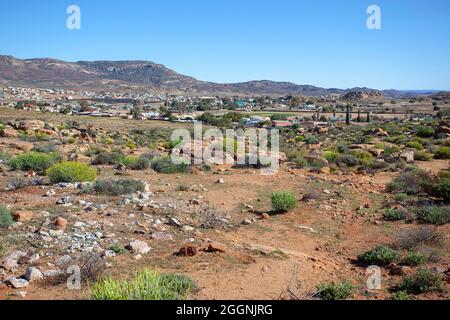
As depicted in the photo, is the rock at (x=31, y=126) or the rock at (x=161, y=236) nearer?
the rock at (x=161, y=236)

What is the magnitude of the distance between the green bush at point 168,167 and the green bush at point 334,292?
1121 centimetres

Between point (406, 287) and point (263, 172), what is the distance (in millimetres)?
11468

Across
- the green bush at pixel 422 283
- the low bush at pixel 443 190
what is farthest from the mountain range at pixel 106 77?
the green bush at pixel 422 283

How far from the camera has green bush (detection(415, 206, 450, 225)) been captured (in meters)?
9.67

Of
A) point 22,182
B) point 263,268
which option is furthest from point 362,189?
point 22,182

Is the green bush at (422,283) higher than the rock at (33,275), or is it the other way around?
the rock at (33,275)

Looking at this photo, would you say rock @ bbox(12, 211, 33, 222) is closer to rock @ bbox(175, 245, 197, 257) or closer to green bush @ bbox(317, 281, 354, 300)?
rock @ bbox(175, 245, 197, 257)

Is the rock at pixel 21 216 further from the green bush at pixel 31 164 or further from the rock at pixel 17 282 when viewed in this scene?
the green bush at pixel 31 164

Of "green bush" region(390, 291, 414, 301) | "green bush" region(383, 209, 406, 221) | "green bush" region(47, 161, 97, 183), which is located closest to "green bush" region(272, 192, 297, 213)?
"green bush" region(383, 209, 406, 221)

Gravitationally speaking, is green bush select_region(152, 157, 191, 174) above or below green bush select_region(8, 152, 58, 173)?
below

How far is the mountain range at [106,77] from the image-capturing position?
131000 mm

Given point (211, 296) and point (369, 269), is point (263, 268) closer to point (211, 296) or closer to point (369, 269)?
point (211, 296)

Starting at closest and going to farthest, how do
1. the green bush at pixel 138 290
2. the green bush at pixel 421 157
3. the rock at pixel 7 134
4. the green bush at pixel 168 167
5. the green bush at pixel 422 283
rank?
the green bush at pixel 138 290 → the green bush at pixel 422 283 → the green bush at pixel 168 167 → the green bush at pixel 421 157 → the rock at pixel 7 134

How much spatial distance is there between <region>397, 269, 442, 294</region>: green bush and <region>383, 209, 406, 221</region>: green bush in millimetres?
4432
